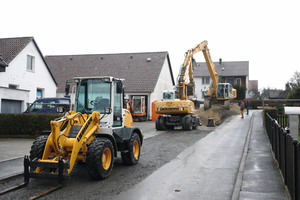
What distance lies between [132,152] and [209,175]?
8.07ft

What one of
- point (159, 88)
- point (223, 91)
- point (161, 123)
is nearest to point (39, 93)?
point (161, 123)

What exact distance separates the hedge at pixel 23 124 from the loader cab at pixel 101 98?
7.09m

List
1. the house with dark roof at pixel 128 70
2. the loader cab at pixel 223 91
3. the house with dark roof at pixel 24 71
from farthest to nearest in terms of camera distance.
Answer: the loader cab at pixel 223 91
the house with dark roof at pixel 128 70
the house with dark roof at pixel 24 71

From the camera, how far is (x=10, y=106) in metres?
19.3

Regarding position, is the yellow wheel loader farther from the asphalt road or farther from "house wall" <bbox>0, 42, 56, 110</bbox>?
"house wall" <bbox>0, 42, 56, 110</bbox>

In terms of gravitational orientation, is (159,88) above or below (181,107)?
above

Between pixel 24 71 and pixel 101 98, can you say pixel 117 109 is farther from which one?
pixel 24 71

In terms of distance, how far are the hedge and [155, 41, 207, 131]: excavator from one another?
28.1 ft

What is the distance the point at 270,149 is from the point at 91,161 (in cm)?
823

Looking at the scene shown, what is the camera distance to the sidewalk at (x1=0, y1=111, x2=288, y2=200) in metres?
6.75

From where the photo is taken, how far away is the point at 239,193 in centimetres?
663

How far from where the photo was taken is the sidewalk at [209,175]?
266 inches

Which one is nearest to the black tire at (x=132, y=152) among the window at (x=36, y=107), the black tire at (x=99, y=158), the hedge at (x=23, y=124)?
the black tire at (x=99, y=158)

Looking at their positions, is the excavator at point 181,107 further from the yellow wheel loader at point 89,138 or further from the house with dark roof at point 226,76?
the house with dark roof at point 226,76
